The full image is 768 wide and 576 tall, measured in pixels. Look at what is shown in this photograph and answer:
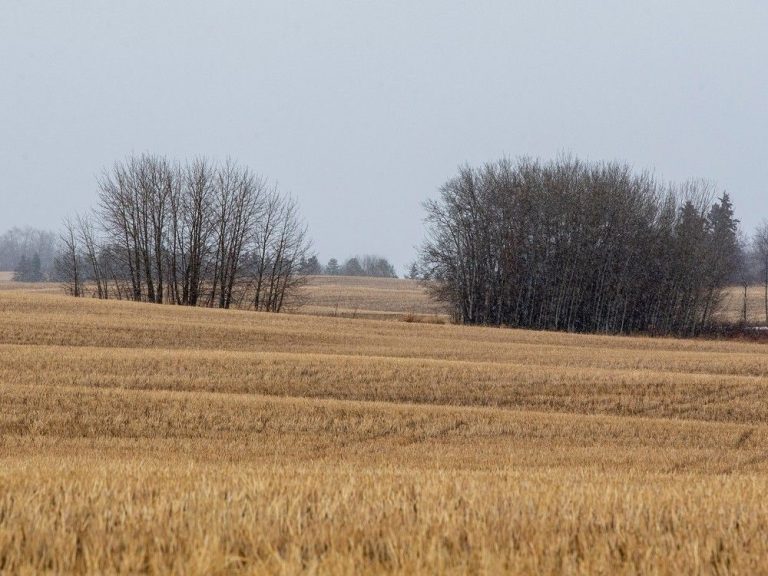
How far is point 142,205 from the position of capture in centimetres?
6800

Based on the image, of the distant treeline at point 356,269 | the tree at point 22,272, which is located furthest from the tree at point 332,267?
the tree at point 22,272

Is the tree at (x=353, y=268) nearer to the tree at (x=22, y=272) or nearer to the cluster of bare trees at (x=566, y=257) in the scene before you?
the tree at (x=22, y=272)

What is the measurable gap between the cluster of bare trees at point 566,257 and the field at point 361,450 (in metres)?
21.6

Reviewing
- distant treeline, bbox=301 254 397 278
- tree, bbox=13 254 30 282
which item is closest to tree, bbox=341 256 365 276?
distant treeline, bbox=301 254 397 278

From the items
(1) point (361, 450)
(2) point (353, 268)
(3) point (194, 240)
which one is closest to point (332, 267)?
(2) point (353, 268)

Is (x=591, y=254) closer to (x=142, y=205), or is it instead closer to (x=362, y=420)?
(x=142, y=205)

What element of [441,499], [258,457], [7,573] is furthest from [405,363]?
[7,573]

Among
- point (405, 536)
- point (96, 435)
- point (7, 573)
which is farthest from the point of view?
point (96, 435)

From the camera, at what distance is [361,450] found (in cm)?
1541

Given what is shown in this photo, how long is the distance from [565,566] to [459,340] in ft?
108

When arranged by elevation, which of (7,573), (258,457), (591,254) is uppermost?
(591,254)

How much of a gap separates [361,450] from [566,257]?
51.2m

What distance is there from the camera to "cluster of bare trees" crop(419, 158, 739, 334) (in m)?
64.4

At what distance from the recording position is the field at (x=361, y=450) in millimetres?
3918
